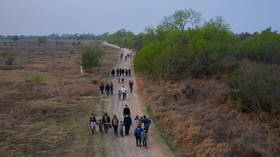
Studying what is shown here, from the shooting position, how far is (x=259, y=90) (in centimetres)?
2142

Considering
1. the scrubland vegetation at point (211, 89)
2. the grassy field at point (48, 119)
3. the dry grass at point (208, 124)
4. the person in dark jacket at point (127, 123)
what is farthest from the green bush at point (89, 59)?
the person in dark jacket at point (127, 123)

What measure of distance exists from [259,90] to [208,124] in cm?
583

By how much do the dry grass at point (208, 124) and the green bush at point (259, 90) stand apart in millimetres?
1051

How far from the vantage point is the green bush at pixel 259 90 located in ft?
68.9

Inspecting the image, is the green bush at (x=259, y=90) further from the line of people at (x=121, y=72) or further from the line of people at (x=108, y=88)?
the line of people at (x=121, y=72)

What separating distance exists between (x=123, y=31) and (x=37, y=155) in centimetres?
18482

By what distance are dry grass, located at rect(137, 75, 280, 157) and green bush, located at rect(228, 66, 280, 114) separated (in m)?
1.05

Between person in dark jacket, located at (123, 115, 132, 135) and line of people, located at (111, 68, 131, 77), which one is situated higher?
line of people, located at (111, 68, 131, 77)

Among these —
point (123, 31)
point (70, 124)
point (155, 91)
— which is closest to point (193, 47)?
point (155, 91)

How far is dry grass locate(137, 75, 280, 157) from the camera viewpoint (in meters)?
14.2

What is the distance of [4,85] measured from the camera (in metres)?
35.3

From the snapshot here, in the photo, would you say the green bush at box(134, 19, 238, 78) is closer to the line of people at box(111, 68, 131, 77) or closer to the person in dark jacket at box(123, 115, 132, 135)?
the line of people at box(111, 68, 131, 77)

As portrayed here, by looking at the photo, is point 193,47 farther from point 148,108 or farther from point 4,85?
point 4,85

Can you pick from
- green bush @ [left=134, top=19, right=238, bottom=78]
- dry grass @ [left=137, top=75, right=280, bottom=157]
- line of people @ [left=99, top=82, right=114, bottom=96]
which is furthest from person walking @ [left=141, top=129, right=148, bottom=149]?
green bush @ [left=134, top=19, right=238, bottom=78]
